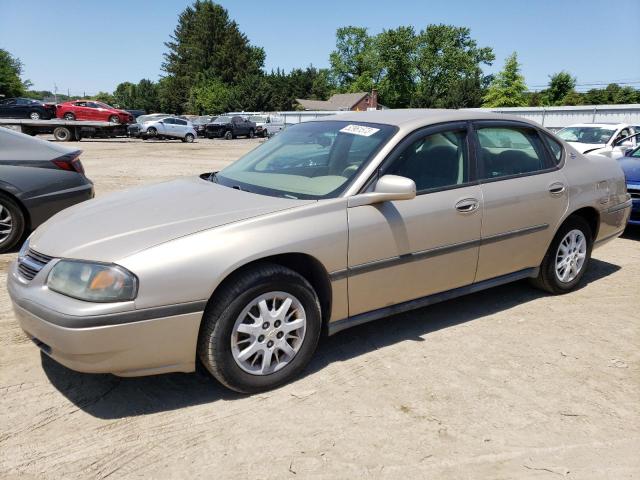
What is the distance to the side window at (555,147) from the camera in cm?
452

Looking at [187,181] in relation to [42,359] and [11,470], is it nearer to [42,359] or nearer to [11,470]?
[42,359]

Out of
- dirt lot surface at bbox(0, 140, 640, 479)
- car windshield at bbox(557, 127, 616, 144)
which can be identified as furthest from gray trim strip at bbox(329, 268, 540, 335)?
car windshield at bbox(557, 127, 616, 144)

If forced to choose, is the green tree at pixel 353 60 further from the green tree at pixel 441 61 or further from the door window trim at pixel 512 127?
the door window trim at pixel 512 127

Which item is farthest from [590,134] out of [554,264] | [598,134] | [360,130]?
[360,130]

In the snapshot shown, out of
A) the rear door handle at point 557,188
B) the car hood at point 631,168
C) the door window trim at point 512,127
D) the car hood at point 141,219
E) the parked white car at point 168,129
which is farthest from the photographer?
the parked white car at point 168,129

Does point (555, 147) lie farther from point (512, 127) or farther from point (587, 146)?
point (587, 146)

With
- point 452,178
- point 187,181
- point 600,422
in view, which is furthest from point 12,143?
point 600,422

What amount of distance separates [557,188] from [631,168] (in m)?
3.74

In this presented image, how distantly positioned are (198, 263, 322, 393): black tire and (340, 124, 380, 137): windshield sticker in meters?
1.22

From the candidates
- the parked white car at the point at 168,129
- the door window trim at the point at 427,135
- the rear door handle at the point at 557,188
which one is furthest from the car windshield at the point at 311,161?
the parked white car at the point at 168,129

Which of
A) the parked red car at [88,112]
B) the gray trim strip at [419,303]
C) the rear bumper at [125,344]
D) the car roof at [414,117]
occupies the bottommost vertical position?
the gray trim strip at [419,303]

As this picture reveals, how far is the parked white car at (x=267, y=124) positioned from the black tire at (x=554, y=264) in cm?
3761

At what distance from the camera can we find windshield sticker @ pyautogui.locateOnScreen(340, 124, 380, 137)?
370 centimetres

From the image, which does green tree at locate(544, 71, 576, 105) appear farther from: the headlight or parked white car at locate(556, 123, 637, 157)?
the headlight
